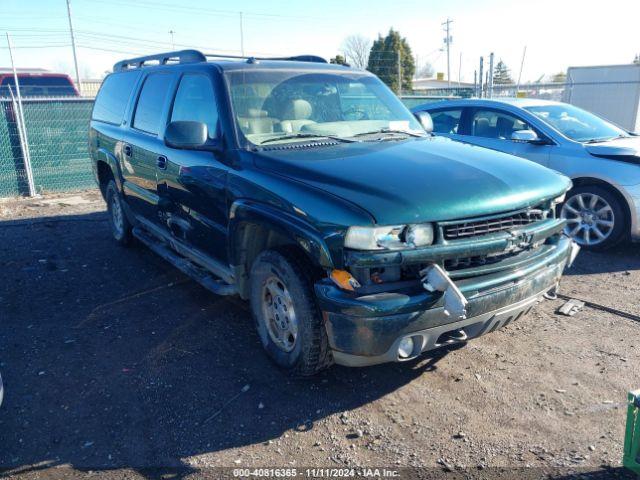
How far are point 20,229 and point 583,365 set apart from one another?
756 centimetres

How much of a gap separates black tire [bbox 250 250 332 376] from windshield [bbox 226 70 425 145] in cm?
95

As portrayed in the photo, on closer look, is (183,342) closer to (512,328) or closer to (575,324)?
(512,328)

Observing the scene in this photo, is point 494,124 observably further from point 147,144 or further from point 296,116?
point 147,144

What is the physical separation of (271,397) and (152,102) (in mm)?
3153

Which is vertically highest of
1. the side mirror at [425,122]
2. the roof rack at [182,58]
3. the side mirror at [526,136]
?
the roof rack at [182,58]

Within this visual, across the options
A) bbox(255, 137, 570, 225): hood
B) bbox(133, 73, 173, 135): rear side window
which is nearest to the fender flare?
bbox(133, 73, 173, 135): rear side window

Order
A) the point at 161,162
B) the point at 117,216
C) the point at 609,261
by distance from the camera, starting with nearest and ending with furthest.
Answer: the point at 161,162, the point at 609,261, the point at 117,216

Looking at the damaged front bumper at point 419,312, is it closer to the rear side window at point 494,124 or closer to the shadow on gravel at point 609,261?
the shadow on gravel at point 609,261

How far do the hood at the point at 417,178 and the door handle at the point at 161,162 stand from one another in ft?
4.29

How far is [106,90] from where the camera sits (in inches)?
259

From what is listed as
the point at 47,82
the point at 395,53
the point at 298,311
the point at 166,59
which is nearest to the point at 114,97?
the point at 166,59

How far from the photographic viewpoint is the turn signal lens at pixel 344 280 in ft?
9.38

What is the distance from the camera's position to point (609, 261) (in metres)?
5.92

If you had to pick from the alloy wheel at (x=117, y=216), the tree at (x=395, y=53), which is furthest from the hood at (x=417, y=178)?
the tree at (x=395, y=53)
